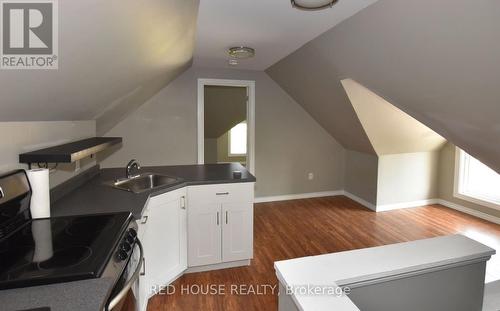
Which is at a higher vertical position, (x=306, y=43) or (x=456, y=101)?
(x=306, y=43)

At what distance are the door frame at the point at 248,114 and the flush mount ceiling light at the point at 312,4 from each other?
2.64 metres

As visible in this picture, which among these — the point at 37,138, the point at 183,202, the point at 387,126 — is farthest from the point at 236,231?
the point at 387,126

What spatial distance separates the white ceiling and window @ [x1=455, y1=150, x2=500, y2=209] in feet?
10.7

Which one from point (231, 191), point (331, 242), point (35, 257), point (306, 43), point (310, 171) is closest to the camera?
point (35, 257)

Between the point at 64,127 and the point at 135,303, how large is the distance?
4.84 feet

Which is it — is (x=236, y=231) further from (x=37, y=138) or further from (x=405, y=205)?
(x=405, y=205)

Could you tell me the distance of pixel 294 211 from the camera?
14.3ft

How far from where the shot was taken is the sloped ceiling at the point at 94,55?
114 cm

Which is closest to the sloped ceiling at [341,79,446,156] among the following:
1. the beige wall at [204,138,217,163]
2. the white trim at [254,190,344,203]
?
the white trim at [254,190,344,203]

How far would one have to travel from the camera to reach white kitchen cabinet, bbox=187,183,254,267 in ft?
8.12

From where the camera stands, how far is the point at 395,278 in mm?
1227

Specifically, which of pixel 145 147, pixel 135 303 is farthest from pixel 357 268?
pixel 145 147

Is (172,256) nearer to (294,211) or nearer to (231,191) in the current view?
(231,191)

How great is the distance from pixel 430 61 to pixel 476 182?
125 inches
